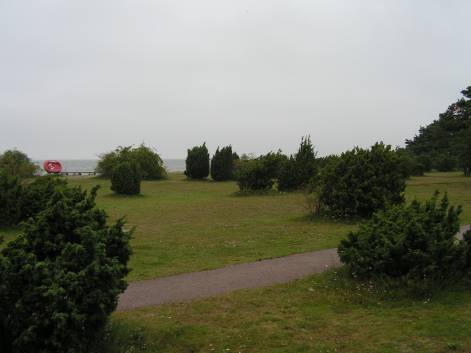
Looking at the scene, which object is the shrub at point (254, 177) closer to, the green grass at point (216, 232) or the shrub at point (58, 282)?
the green grass at point (216, 232)

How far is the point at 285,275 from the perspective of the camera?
7.17 metres

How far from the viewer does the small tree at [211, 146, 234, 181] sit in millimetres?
34656

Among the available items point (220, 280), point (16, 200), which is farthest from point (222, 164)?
point (220, 280)

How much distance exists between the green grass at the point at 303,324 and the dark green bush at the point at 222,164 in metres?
28.5

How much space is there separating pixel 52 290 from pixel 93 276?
1.25ft

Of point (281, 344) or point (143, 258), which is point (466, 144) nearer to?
point (143, 258)

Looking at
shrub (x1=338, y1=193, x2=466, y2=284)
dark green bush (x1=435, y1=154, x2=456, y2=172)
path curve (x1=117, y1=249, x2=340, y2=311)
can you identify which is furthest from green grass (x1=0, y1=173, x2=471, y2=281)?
dark green bush (x1=435, y1=154, x2=456, y2=172)

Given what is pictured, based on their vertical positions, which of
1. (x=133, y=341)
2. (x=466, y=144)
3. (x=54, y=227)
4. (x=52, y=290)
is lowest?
(x=133, y=341)

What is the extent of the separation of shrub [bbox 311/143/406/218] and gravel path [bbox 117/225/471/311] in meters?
5.18

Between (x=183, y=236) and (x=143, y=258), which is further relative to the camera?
(x=183, y=236)

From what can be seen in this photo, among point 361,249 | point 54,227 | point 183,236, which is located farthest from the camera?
point 183,236

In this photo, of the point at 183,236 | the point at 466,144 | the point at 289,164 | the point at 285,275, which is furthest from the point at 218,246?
the point at 466,144

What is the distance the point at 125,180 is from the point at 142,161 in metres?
14.6

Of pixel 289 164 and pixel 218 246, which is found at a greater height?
pixel 289 164
